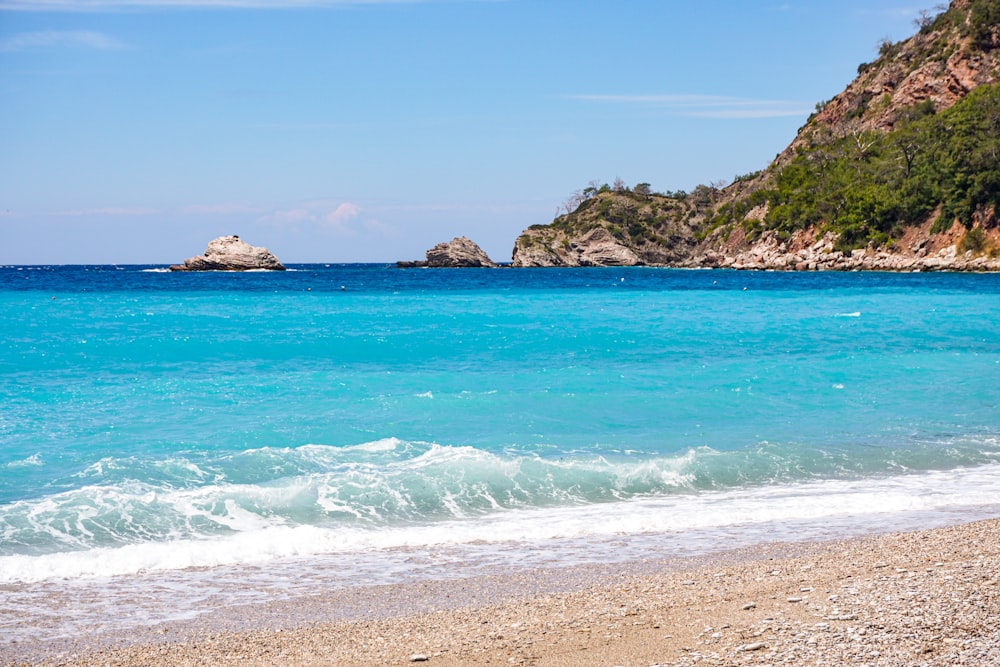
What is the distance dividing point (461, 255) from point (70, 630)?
464 feet

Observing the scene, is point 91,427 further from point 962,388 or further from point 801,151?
point 801,151

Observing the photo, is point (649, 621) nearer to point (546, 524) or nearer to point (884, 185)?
point (546, 524)

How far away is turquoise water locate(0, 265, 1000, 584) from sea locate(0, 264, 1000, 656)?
61 mm

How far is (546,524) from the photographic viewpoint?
958 cm

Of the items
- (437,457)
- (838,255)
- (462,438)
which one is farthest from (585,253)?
(437,457)

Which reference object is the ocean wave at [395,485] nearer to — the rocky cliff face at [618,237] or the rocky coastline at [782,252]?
the rocky coastline at [782,252]

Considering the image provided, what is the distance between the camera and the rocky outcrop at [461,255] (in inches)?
5792

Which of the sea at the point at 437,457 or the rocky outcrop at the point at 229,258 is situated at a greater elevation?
the rocky outcrop at the point at 229,258

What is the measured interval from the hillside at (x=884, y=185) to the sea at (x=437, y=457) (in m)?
55.1

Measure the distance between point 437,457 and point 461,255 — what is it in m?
135

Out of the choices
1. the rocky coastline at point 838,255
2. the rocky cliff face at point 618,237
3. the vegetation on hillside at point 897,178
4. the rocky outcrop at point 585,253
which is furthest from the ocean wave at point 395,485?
the rocky cliff face at point 618,237

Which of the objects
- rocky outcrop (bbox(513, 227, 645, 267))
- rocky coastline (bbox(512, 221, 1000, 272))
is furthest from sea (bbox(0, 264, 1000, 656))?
rocky outcrop (bbox(513, 227, 645, 267))

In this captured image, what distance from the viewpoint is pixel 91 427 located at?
49.3 ft

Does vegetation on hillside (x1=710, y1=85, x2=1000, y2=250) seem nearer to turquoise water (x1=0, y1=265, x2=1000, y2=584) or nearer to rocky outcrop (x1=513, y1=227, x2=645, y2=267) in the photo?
rocky outcrop (x1=513, y1=227, x2=645, y2=267)
